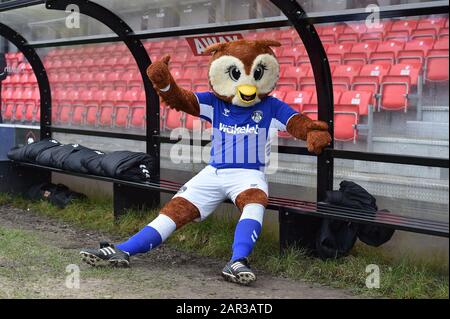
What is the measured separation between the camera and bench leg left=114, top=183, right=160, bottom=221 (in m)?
6.35

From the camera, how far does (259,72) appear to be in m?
4.99

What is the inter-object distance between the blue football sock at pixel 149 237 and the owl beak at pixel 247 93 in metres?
1.02

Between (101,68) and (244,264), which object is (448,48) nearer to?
(244,264)

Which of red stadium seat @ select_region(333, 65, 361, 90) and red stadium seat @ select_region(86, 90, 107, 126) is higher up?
red stadium seat @ select_region(333, 65, 361, 90)

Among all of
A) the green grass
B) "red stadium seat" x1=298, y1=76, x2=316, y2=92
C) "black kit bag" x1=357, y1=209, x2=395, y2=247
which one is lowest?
the green grass

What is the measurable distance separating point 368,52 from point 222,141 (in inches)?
59.5

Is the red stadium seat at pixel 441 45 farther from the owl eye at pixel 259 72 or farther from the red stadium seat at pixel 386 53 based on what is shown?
the owl eye at pixel 259 72

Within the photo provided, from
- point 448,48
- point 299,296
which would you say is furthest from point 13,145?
point 448,48

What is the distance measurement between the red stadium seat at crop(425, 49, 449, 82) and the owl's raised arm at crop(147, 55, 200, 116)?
1671 mm

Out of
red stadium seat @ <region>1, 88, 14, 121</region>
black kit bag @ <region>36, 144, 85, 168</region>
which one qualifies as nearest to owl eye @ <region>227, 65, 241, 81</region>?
black kit bag @ <region>36, 144, 85, 168</region>

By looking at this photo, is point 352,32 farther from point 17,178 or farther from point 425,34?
point 17,178

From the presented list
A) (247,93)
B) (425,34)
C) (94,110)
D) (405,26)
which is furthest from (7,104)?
(425,34)

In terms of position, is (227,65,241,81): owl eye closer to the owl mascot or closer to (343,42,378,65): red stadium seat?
the owl mascot

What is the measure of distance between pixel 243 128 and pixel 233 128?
3.0 inches
